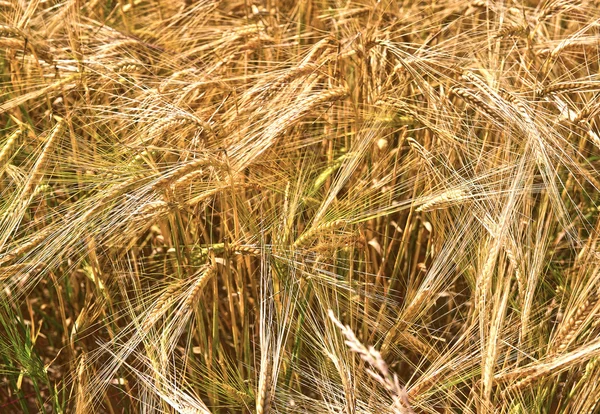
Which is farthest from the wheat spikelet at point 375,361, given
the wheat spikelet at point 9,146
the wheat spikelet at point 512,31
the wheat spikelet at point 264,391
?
the wheat spikelet at point 512,31

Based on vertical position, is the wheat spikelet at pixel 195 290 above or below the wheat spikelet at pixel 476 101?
below

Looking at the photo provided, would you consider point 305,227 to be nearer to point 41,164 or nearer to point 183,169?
point 183,169

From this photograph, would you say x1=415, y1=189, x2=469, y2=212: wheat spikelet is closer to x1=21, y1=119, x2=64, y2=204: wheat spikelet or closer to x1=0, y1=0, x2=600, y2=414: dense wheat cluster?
x1=0, y1=0, x2=600, y2=414: dense wheat cluster

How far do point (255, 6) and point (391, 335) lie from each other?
105cm

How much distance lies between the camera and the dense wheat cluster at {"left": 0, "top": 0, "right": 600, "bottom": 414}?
1.52 meters

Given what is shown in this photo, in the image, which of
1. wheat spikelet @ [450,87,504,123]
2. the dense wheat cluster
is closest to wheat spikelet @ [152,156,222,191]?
the dense wheat cluster

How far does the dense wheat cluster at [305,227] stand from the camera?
152 centimetres

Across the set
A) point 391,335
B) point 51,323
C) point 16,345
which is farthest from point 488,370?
point 51,323

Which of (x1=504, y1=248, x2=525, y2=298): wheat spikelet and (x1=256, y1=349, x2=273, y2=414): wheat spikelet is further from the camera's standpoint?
(x1=504, y1=248, x2=525, y2=298): wheat spikelet

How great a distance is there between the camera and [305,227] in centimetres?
177

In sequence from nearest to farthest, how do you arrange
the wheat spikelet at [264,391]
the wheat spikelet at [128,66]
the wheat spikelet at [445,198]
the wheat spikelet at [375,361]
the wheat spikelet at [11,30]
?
1. the wheat spikelet at [375,361]
2. the wheat spikelet at [264,391]
3. the wheat spikelet at [445,198]
4. the wheat spikelet at [11,30]
5. the wheat spikelet at [128,66]

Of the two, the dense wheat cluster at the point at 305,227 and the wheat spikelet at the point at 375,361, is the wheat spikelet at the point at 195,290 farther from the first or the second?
the wheat spikelet at the point at 375,361

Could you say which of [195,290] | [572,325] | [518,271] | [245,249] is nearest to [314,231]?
[245,249]

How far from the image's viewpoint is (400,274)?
2.08 meters
